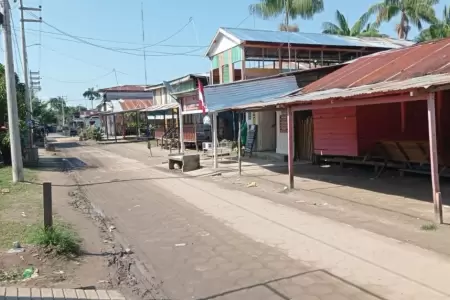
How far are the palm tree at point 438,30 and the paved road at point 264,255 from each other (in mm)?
25969

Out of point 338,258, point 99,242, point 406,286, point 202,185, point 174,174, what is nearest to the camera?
point 406,286

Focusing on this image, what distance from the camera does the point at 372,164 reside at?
14.2 metres

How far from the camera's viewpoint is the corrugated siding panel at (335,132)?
49.6ft

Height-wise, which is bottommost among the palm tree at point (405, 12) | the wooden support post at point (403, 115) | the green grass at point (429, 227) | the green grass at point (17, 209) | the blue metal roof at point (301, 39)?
the green grass at point (429, 227)

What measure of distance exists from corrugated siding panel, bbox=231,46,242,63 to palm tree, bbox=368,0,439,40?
17.2m

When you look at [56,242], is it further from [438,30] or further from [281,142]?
[438,30]

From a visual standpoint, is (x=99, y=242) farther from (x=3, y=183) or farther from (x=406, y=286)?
(x=3, y=183)

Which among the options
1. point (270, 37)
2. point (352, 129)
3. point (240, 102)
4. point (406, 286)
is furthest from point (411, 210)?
point (270, 37)

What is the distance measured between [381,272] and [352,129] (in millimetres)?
10145

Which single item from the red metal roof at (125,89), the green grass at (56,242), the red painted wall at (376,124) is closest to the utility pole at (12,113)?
the green grass at (56,242)

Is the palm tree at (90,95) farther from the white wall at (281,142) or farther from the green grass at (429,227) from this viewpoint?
the green grass at (429,227)

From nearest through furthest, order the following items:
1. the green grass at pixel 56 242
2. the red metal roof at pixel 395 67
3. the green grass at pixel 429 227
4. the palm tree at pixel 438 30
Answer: the green grass at pixel 56 242, the green grass at pixel 429 227, the red metal roof at pixel 395 67, the palm tree at pixel 438 30

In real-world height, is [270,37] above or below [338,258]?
above

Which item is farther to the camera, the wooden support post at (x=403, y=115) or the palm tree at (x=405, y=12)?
the palm tree at (x=405, y=12)
